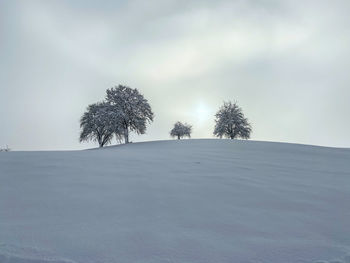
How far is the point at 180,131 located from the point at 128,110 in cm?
2200

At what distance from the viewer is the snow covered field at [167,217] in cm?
257

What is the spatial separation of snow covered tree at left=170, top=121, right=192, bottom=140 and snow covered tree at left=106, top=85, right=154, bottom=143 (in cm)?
1986

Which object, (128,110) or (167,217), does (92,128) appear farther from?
(167,217)

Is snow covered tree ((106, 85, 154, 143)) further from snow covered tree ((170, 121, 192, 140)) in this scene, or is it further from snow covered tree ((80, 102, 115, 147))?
snow covered tree ((170, 121, 192, 140))

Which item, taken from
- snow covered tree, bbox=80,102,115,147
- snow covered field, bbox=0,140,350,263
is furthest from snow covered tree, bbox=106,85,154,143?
snow covered field, bbox=0,140,350,263

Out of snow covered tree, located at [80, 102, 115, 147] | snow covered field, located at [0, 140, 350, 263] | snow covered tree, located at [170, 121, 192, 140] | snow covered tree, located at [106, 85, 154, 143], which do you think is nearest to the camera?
snow covered field, located at [0, 140, 350, 263]

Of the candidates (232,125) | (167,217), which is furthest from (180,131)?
(167,217)

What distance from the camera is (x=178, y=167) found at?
7160 mm

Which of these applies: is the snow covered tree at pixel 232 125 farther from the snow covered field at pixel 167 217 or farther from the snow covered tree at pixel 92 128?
the snow covered field at pixel 167 217

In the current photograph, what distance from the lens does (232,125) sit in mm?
39344

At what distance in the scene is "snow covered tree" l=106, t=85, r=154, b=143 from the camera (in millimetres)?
33812

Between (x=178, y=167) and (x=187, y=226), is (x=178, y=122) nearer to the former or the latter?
(x=178, y=167)

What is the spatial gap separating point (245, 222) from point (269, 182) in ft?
8.59

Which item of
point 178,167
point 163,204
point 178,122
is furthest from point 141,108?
point 163,204
